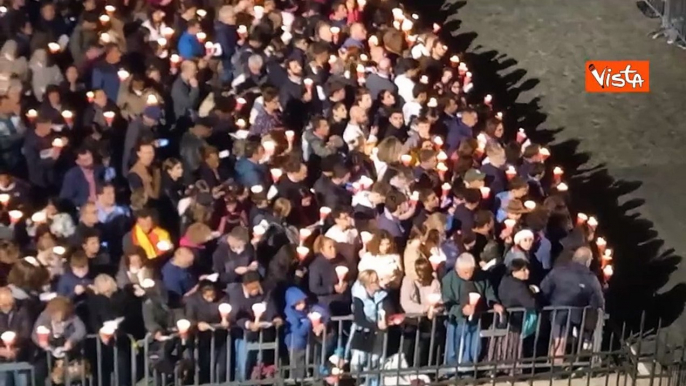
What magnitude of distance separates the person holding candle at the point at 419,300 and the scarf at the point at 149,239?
7.33ft

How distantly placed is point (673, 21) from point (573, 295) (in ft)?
37.8

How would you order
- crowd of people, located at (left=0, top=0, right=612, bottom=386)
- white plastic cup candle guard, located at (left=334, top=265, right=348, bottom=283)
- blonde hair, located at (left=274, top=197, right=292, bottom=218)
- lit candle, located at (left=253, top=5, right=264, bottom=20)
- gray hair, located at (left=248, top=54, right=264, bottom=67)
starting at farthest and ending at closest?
lit candle, located at (left=253, top=5, right=264, bottom=20) → gray hair, located at (left=248, top=54, right=264, bottom=67) → blonde hair, located at (left=274, top=197, right=292, bottom=218) → white plastic cup candle guard, located at (left=334, top=265, right=348, bottom=283) → crowd of people, located at (left=0, top=0, right=612, bottom=386)

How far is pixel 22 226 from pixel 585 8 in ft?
45.2

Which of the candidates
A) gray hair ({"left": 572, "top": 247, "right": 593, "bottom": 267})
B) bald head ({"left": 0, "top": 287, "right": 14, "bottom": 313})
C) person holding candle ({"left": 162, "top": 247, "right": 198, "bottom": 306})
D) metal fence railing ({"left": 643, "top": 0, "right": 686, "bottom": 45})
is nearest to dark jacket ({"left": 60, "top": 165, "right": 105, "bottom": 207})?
person holding candle ({"left": 162, "top": 247, "right": 198, "bottom": 306})

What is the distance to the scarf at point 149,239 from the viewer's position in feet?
37.4

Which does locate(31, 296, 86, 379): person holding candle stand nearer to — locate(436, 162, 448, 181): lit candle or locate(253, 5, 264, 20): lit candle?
locate(436, 162, 448, 181): lit candle

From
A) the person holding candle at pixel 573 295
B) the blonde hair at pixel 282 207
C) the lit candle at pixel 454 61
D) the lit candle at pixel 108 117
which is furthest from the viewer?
the lit candle at pixel 454 61

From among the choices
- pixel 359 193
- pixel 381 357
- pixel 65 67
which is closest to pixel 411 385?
pixel 381 357

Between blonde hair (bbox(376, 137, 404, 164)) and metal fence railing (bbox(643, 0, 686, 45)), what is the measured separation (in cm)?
994

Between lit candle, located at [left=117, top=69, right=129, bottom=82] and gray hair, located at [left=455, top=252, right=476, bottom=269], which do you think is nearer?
gray hair, located at [left=455, top=252, right=476, bottom=269]

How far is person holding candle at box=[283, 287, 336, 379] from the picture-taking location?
10773 mm

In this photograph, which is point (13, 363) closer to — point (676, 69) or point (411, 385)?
point (411, 385)

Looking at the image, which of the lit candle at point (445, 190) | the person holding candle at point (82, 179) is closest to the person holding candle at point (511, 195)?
→ the lit candle at point (445, 190)

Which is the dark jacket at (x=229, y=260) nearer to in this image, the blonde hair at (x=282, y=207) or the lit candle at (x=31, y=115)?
the blonde hair at (x=282, y=207)
